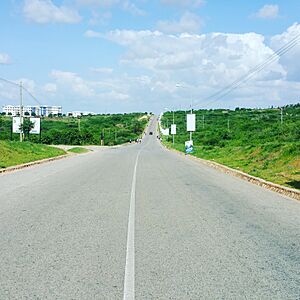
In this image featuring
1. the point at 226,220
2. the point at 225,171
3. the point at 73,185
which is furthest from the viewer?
the point at 225,171

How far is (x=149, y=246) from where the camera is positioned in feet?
25.0

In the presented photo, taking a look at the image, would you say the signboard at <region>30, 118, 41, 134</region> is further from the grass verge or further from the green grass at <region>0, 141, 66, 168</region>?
the grass verge

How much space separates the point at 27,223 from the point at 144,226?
92.4 inches

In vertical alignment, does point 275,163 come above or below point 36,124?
below

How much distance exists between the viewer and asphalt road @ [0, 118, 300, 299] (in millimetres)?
5477

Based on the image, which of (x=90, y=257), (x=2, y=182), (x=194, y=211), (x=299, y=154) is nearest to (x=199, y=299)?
(x=90, y=257)

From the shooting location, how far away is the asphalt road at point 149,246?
18.0 ft

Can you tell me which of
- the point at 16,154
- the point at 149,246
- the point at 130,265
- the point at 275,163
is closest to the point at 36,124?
the point at 16,154


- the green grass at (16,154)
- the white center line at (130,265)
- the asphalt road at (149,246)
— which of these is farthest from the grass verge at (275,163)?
the green grass at (16,154)

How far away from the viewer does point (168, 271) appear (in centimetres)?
612

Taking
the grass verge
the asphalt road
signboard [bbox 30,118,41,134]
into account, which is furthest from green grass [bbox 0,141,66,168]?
signboard [bbox 30,118,41,134]

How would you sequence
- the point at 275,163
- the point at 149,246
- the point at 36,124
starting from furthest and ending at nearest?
the point at 36,124, the point at 275,163, the point at 149,246

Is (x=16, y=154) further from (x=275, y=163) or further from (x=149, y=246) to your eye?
(x=149, y=246)

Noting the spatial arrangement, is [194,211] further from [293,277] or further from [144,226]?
[293,277]
